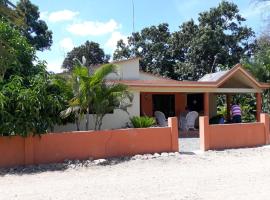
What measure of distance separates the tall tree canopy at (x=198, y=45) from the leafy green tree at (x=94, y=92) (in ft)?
77.3

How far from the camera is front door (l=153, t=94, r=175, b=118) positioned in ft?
77.0

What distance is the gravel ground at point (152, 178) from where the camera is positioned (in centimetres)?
907

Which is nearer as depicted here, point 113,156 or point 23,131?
point 23,131

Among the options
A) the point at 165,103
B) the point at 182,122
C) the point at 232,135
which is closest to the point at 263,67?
the point at 165,103

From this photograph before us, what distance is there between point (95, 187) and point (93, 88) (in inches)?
210

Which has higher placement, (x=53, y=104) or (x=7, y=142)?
(x=53, y=104)

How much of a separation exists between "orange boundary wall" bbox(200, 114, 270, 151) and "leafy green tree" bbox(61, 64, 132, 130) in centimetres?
304

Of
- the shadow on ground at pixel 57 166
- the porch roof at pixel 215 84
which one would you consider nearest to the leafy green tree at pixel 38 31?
the porch roof at pixel 215 84

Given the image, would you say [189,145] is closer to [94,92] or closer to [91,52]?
[94,92]

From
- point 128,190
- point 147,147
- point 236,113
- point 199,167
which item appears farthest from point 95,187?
point 236,113

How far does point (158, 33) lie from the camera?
43.7 meters

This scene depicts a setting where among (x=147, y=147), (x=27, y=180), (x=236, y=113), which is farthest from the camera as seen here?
(x=236, y=113)

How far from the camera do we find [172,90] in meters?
19.6

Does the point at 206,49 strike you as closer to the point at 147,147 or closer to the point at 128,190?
the point at 147,147
